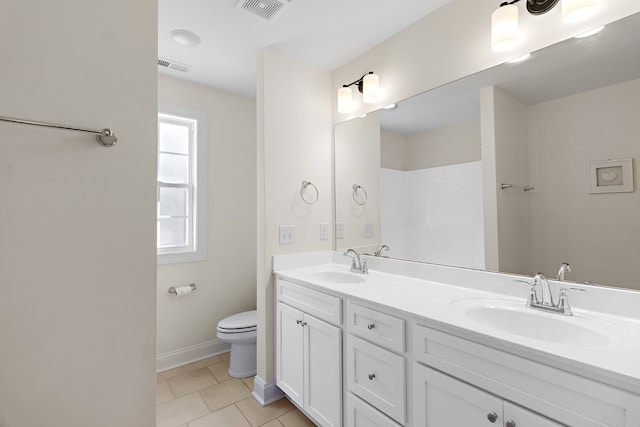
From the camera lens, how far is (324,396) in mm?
1547

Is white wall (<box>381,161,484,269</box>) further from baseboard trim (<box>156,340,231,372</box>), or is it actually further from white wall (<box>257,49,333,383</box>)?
baseboard trim (<box>156,340,231,372</box>)

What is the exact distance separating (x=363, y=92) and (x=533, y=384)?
73.2 inches

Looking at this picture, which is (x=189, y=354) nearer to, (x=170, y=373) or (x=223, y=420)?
(x=170, y=373)

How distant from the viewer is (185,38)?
6.34 ft

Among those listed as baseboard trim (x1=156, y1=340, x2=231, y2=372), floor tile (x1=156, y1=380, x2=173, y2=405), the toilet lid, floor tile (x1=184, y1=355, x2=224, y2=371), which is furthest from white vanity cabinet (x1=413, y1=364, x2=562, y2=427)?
baseboard trim (x1=156, y1=340, x2=231, y2=372)

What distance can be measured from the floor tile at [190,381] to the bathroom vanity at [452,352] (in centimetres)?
75

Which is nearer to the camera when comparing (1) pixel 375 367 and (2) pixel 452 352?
(2) pixel 452 352

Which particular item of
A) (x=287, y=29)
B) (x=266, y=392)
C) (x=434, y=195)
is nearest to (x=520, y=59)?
(x=434, y=195)

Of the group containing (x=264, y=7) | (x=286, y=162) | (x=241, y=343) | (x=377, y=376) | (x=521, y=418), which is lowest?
(x=241, y=343)

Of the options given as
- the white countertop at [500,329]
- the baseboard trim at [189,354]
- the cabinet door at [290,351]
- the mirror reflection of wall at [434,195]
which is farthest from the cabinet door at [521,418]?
the baseboard trim at [189,354]

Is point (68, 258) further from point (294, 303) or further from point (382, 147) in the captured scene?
point (382, 147)

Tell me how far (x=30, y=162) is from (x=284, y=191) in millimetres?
1410

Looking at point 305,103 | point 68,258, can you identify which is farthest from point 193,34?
point 68,258

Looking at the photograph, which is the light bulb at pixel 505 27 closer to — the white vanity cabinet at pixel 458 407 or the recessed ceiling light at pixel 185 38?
the white vanity cabinet at pixel 458 407
